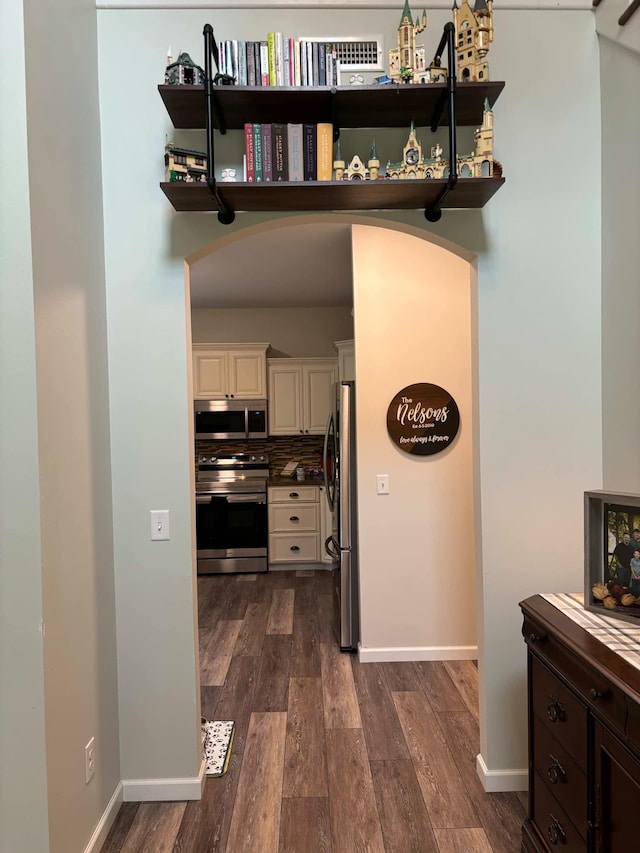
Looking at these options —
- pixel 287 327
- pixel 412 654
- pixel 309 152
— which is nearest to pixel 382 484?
pixel 412 654

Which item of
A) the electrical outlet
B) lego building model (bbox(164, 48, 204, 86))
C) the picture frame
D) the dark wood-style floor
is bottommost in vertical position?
the dark wood-style floor

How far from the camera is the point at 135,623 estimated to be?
2.06 m

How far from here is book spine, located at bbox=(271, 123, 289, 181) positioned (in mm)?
1812

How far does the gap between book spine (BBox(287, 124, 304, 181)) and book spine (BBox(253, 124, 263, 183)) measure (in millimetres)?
99

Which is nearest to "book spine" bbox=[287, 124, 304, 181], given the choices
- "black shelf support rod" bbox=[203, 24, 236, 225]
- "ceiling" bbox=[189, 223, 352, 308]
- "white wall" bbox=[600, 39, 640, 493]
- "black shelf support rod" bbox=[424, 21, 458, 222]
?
"black shelf support rod" bbox=[203, 24, 236, 225]

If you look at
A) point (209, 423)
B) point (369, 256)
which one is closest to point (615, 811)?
point (369, 256)

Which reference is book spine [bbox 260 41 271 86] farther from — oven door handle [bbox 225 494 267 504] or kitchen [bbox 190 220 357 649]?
oven door handle [bbox 225 494 267 504]

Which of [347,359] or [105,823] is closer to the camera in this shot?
[105,823]

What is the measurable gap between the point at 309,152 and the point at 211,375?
367cm

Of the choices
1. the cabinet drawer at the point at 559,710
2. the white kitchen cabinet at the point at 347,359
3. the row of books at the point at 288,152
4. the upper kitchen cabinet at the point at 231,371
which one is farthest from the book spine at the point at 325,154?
the upper kitchen cabinet at the point at 231,371

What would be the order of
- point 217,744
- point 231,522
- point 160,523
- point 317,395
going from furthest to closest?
point 317,395, point 231,522, point 217,744, point 160,523

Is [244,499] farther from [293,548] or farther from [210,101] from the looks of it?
[210,101]

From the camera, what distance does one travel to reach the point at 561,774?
1487 mm

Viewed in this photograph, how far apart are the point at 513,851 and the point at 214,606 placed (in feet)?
9.78
